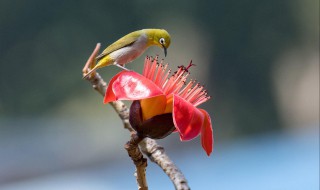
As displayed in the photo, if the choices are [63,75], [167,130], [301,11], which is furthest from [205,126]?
[301,11]

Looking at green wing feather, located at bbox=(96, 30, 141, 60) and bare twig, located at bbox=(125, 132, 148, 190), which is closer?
bare twig, located at bbox=(125, 132, 148, 190)

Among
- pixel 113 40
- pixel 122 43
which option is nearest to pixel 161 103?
pixel 122 43

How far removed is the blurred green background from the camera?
15.3ft

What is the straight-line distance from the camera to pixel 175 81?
0.61 metres

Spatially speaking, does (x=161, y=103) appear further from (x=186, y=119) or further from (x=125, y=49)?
(x=125, y=49)

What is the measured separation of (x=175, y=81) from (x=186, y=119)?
78mm

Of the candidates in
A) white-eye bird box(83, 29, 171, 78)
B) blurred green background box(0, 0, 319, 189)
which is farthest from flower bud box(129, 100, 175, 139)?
blurred green background box(0, 0, 319, 189)

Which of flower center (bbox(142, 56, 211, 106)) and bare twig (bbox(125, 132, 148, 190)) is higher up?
flower center (bbox(142, 56, 211, 106))

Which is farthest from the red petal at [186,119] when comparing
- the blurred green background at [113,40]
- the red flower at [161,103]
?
the blurred green background at [113,40]

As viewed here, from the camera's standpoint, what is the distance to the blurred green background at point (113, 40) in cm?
466

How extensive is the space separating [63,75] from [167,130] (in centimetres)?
436

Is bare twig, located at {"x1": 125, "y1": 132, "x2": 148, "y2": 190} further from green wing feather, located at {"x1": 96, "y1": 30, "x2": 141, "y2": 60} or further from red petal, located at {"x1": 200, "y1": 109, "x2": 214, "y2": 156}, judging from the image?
green wing feather, located at {"x1": 96, "y1": 30, "x2": 141, "y2": 60}

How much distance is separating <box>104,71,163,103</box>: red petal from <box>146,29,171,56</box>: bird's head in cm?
30

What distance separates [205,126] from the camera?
58 centimetres
